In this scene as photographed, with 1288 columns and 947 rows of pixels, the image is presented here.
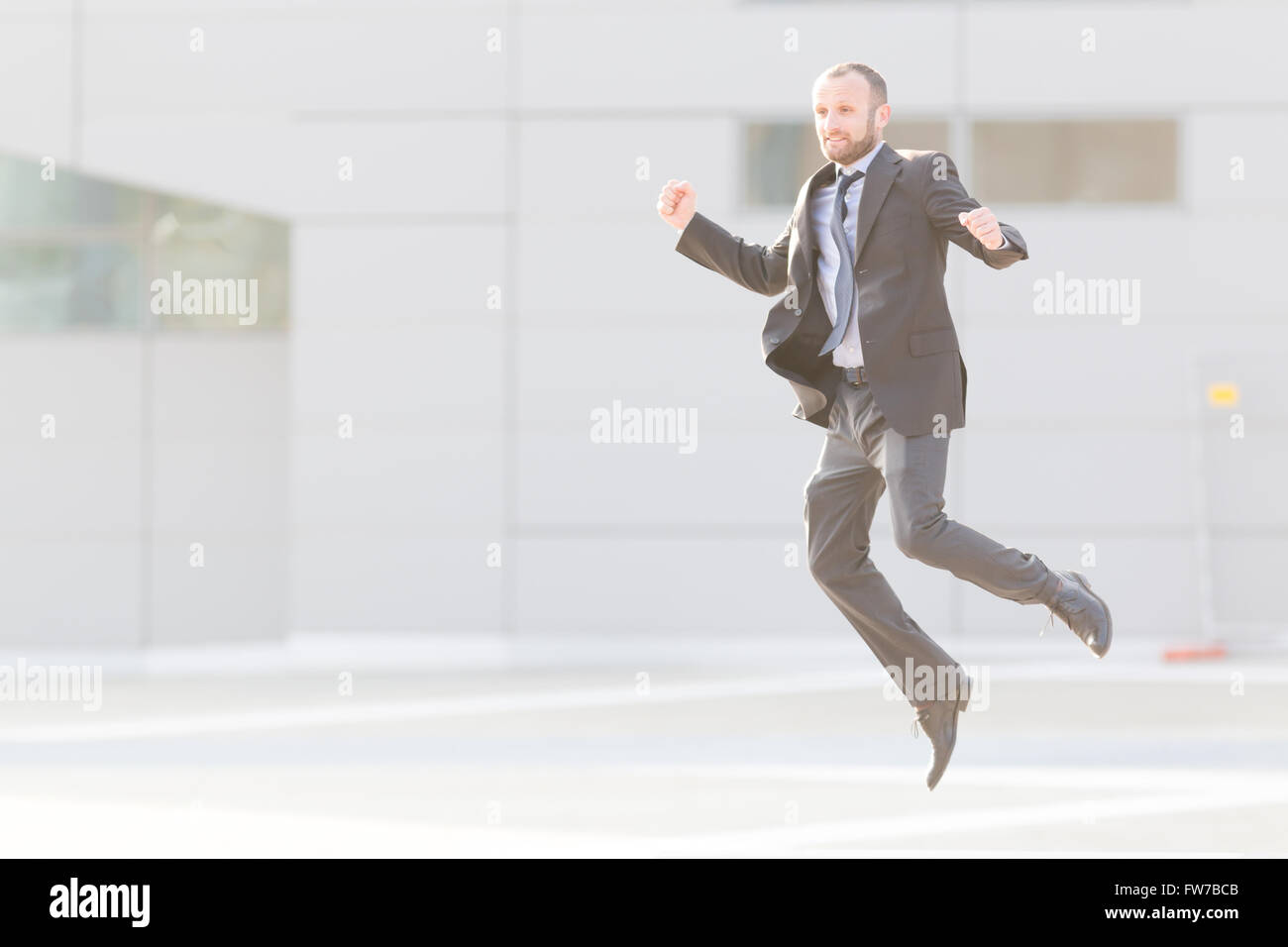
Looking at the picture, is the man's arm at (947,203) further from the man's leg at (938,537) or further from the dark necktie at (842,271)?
the man's leg at (938,537)

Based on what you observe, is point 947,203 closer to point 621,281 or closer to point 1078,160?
point 621,281

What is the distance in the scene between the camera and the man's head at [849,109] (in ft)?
14.4

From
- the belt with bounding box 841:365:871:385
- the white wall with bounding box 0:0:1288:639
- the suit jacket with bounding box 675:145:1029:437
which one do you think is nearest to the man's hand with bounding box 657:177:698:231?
the suit jacket with bounding box 675:145:1029:437

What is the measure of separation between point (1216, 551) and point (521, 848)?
23.5ft

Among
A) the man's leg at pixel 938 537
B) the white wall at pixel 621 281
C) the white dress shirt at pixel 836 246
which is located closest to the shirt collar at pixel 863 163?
the white dress shirt at pixel 836 246

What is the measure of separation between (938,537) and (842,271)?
2.78ft

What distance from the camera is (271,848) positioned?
486 centimetres

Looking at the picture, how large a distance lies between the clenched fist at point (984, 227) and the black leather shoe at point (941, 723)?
4.70ft

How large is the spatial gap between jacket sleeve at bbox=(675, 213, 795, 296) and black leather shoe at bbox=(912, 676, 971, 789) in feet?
4.61

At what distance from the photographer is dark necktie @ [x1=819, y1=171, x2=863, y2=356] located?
4.54 m

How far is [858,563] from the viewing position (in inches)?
190

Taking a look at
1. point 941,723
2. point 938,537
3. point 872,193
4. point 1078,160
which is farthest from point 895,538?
point 1078,160

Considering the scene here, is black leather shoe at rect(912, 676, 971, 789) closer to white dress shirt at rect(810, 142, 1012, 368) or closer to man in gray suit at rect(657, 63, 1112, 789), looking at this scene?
man in gray suit at rect(657, 63, 1112, 789)
